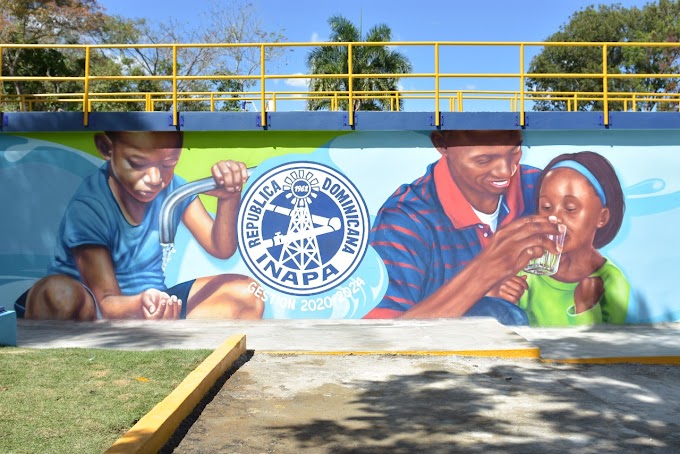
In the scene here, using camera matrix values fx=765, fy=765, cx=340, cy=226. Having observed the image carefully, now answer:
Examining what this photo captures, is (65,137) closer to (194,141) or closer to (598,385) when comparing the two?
(194,141)

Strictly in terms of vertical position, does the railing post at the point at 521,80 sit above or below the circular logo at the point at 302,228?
above

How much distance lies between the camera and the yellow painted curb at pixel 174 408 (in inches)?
227

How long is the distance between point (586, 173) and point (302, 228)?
501 centimetres

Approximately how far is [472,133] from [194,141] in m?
4.81

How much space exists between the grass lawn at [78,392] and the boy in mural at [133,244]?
3.41 meters

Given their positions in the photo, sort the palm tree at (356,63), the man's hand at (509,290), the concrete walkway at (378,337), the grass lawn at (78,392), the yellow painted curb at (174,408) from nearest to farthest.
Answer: the yellow painted curb at (174,408) → the grass lawn at (78,392) → the concrete walkway at (378,337) → the man's hand at (509,290) → the palm tree at (356,63)

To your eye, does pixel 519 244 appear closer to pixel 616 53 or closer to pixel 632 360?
pixel 632 360

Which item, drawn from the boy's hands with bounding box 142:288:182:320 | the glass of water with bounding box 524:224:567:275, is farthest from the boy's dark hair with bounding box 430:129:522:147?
the boy's hands with bounding box 142:288:182:320

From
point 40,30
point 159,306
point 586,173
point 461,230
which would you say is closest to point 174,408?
point 159,306

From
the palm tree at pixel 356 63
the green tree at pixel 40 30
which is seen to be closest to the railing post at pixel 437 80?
Result: the palm tree at pixel 356 63

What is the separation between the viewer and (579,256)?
1317cm

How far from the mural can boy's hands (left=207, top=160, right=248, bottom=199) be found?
0.02m

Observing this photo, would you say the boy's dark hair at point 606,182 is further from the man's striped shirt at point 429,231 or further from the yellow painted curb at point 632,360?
the yellow painted curb at point 632,360

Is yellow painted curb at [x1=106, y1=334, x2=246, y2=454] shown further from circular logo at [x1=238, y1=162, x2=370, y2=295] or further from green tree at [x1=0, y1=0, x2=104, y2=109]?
green tree at [x1=0, y1=0, x2=104, y2=109]
